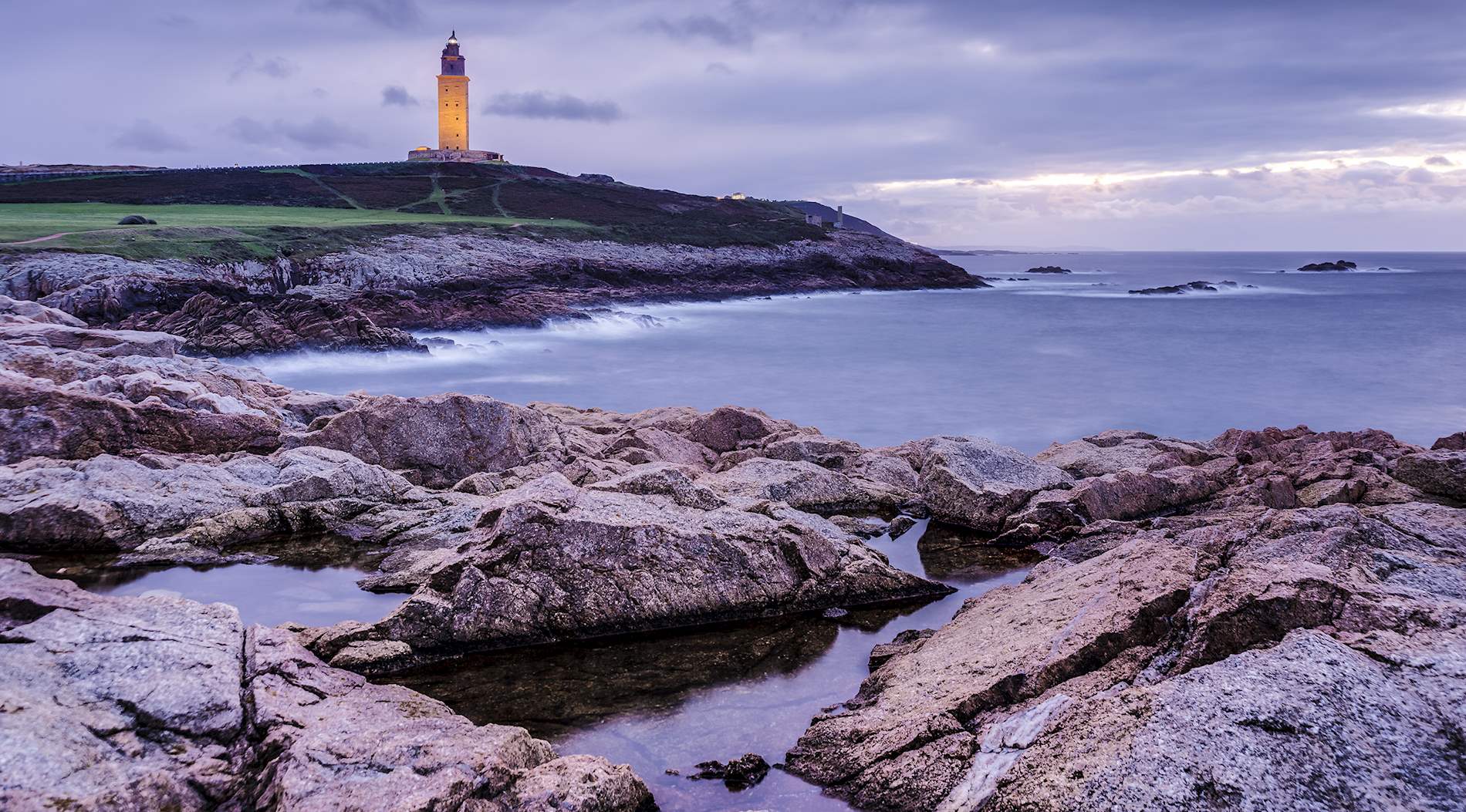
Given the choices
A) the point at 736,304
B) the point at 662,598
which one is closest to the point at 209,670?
the point at 662,598

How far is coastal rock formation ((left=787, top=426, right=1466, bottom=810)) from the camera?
393 centimetres

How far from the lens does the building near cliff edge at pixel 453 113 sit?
119375mm

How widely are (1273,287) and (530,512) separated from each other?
100887 millimetres

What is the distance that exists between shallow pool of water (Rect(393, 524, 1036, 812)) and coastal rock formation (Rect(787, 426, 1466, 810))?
14.8 inches

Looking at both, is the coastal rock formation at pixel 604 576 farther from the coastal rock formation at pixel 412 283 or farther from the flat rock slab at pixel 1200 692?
the coastal rock formation at pixel 412 283

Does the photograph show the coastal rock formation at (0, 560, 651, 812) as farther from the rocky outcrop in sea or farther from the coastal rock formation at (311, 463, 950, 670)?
the coastal rock formation at (311, 463, 950, 670)

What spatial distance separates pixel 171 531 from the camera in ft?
32.4

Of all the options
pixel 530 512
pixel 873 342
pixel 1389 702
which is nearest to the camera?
pixel 1389 702

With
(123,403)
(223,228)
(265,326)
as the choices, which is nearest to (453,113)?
(223,228)

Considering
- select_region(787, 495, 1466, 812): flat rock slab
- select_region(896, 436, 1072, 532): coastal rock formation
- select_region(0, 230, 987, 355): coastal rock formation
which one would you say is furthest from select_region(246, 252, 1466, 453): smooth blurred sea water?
select_region(787, 495, 1466, 812): flat rock slab

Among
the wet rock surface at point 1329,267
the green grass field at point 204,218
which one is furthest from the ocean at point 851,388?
the wet rock surface at point 1329,267

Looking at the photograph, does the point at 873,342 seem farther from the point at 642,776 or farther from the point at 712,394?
the point at 642,776

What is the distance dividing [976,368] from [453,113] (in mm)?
103087

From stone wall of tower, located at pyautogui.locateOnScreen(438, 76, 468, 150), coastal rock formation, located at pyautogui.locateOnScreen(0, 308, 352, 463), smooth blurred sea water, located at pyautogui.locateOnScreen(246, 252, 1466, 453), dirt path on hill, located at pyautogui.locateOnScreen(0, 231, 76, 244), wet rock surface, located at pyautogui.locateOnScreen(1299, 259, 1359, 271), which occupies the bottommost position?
smooth blurred sea water, located at pyautogui.locateOnScreen(246, 252, 1466, 453)
